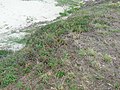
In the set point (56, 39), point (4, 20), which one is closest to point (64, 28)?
point (56, 39)

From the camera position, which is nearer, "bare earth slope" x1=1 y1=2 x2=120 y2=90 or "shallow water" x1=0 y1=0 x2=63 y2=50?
"bare earth slope" x1=1 y1=2 x2=120 y2=90

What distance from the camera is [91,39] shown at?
9.06 meters

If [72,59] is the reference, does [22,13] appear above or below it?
below

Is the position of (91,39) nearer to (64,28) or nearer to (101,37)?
(101,37)

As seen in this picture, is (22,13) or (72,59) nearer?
(72,59)

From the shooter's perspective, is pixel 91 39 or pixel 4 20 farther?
pixel 4 20

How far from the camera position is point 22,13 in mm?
21812

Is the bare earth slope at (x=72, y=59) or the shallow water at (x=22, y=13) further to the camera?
the shallow water at (x=22, y=13)

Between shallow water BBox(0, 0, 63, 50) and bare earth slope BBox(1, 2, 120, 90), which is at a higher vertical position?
bare earth slope BBox(1, 2, 120, 90)

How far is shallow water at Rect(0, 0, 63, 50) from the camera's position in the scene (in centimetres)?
1811

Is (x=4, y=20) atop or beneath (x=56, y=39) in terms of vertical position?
beneath

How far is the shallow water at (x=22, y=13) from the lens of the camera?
18109 millimetres

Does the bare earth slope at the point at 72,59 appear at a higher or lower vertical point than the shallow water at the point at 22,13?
higher

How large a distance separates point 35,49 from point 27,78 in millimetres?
1360
